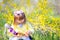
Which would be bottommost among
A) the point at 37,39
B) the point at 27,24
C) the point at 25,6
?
the point at 37,39

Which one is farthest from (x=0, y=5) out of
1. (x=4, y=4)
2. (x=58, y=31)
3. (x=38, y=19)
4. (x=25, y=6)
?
(x=58, y=31)

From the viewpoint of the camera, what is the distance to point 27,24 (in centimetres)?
115

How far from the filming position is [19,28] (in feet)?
3.78

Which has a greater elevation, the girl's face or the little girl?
the girl's face

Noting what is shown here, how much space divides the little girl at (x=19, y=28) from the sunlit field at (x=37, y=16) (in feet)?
0.09

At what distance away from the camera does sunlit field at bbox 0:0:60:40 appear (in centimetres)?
114

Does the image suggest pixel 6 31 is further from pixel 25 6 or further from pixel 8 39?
Result: pixel 25 6

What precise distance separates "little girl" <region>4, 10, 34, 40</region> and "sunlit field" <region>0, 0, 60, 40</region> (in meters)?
0.03

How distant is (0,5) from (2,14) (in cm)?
7

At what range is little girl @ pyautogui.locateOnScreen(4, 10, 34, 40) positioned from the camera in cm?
114

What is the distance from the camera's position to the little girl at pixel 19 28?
45.0 inches

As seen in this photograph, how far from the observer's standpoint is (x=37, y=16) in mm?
1158

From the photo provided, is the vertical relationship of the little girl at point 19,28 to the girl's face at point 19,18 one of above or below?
below

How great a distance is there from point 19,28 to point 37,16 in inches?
6.2
